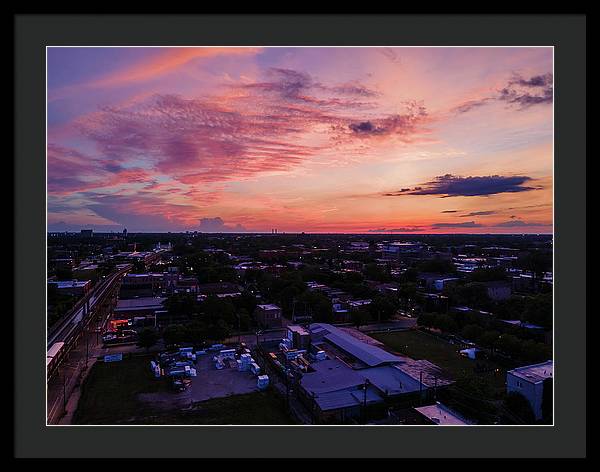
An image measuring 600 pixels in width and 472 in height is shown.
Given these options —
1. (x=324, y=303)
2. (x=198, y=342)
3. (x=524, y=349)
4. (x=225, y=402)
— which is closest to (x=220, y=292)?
(x=324, y=303)

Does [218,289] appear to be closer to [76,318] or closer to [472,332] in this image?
[76,318]

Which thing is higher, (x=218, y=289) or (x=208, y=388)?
(x=218, y=289)

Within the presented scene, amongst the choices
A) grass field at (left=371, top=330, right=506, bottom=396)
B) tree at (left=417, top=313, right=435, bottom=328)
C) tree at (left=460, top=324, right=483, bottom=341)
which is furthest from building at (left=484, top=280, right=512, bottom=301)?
tree at (left=460, top=324, right=483, bottom=341)

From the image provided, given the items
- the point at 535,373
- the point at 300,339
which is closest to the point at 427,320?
the point at 300,339

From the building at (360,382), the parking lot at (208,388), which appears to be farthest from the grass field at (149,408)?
the building at (360,382)

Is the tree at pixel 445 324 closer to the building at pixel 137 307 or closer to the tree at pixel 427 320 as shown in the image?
the tree at pixel 427 320

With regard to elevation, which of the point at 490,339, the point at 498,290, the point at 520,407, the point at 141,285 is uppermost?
the point at 141,285
